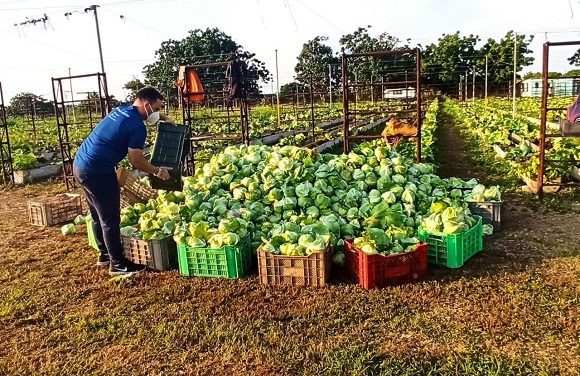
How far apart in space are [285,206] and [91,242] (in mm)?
2743

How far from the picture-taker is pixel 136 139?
→ 5188mm

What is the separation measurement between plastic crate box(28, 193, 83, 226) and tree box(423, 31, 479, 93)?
48.4 meters

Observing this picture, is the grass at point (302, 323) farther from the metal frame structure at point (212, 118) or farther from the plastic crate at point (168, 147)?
the metal frame structure at point (212, 118)

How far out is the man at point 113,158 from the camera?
518cm

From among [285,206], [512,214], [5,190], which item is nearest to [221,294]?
[285,206]

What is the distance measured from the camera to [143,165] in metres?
5.30

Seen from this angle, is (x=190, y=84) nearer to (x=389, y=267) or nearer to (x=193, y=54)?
(x=389, y=267)

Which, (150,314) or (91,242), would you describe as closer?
(150,314)

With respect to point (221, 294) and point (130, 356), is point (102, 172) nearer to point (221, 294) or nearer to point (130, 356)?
point (221, 294)

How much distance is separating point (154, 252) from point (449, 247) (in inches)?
129

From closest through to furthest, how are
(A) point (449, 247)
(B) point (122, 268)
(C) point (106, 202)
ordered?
1. (A) point (449, 247)
2. (C) point (106, 202)
3. (B) point (122, 268)

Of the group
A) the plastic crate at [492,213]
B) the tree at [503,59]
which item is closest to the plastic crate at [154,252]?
the plastic crate at [492,213]

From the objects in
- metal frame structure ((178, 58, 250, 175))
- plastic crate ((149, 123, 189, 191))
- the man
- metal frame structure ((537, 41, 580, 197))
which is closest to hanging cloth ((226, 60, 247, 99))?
metal frame structure ((178, 58, 250, 175))

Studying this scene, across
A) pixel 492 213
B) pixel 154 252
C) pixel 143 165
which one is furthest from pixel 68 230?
pixel 492 213
